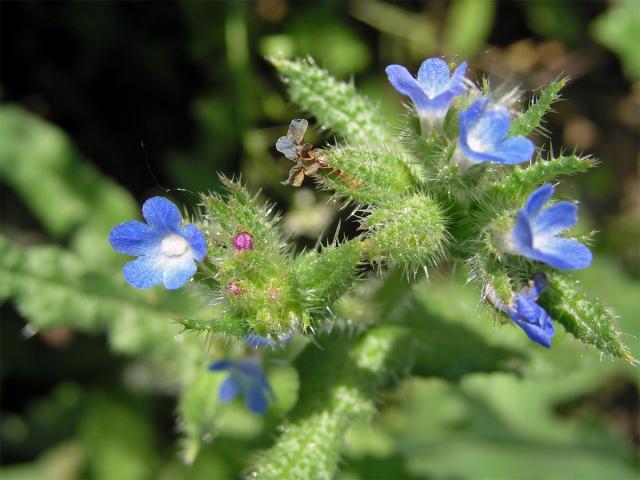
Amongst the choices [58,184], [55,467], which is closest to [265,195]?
[58,184]

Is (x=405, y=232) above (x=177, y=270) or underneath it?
above

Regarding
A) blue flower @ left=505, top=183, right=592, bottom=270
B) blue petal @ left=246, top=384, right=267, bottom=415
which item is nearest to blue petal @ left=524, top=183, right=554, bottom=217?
blue flower @ left=505, top=183, right=592, bottom=270

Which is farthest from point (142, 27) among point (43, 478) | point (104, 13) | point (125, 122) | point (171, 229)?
point (171, 229)

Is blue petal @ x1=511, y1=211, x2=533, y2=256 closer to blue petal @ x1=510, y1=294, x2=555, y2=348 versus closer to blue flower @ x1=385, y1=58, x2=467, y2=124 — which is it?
blue petal @ x1=510, y1=294, x2=555, y2=348

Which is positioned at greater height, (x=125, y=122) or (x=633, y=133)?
(x=633, y=133)

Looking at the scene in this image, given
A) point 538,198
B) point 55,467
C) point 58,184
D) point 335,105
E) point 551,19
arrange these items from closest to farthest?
point 538,198 < point 335,105 < point 58,184 < point 55,467 < point 551,19

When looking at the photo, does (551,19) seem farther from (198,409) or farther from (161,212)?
(161,212)

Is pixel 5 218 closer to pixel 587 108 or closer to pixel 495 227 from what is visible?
pixel 495 227
